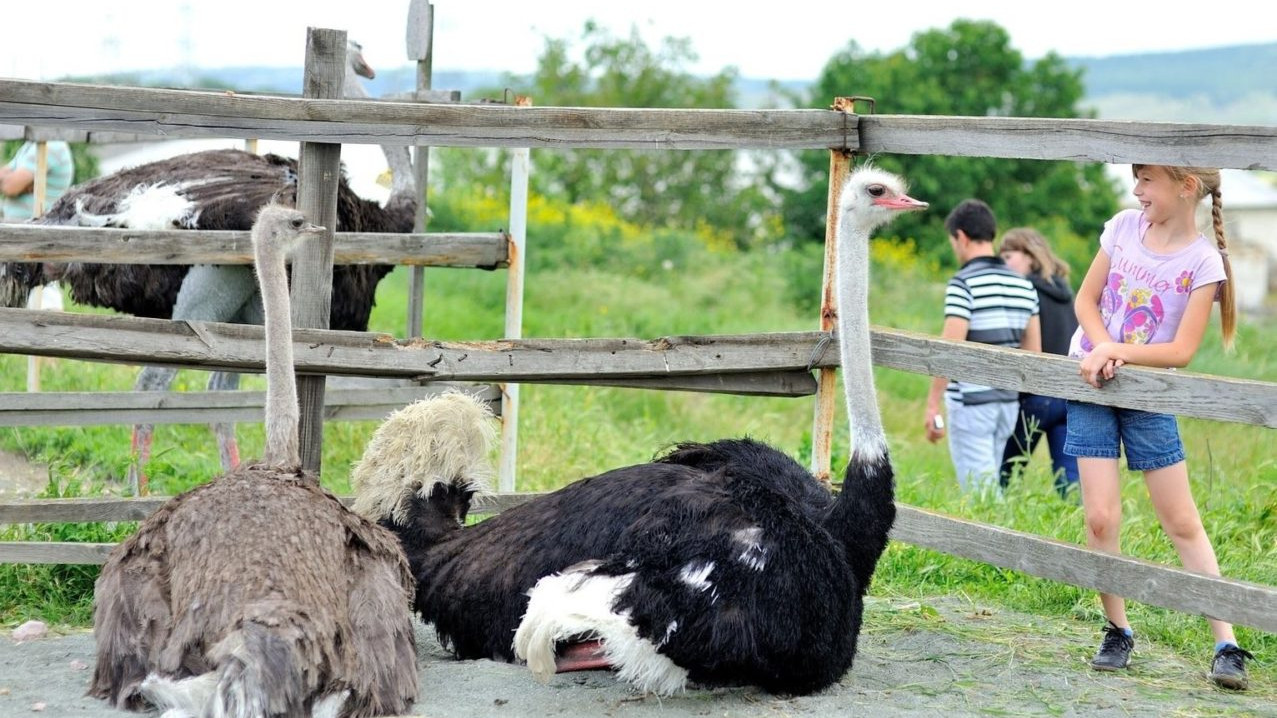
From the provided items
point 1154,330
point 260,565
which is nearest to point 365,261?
point 260,565

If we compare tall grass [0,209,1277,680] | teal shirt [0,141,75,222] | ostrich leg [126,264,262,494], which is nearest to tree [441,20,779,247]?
tall grass [0,209,1277,680]

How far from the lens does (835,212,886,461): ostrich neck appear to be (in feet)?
13.7

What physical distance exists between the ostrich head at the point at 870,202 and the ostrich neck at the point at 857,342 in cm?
1

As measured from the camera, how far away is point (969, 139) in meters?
4.55

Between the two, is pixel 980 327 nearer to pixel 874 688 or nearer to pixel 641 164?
pixel 874 688

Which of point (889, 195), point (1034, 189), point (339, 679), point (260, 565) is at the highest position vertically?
point (1034, 189)

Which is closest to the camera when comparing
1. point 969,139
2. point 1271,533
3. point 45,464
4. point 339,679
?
point 339,679

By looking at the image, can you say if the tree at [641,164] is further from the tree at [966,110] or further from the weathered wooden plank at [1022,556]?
the weathered wooden plank at [1022,556]

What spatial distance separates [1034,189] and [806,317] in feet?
34.4

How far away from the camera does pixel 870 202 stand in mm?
4258

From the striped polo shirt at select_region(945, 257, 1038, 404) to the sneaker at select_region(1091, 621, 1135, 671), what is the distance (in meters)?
2.71

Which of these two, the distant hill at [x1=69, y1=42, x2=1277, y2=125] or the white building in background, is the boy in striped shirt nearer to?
the white building in background

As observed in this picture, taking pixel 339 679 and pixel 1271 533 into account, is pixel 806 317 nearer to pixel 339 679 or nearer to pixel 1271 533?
pixel 1271 533

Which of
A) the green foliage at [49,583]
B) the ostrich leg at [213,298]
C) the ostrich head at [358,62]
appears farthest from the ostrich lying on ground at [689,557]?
the ostrich head at [358,62]
